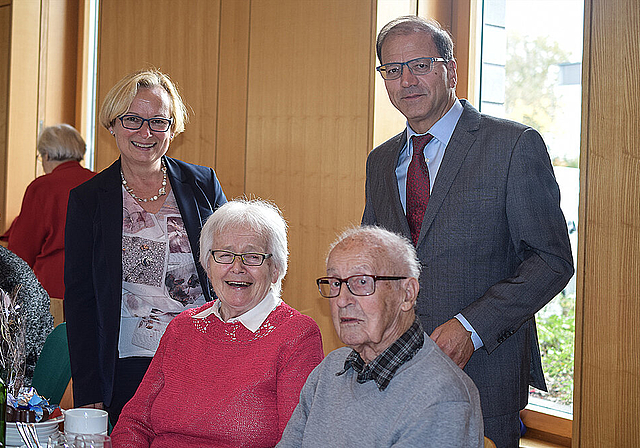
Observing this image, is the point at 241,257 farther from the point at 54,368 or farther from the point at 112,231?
the point at 54,368

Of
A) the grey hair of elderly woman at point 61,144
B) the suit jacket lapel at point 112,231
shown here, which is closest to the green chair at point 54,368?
the suit jacket lapel at point 112,231

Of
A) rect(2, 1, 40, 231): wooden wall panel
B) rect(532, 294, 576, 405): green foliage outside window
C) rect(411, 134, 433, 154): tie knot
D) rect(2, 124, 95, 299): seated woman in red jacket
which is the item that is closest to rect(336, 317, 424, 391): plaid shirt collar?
rect(411, 134, 433, 154): tie knot

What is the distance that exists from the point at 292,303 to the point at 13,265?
1514 millimetres

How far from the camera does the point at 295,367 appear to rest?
1999 millimetres

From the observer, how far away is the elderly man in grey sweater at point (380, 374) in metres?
1.46

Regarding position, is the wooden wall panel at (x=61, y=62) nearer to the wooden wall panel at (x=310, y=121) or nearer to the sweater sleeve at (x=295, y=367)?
the wooden wall panel at (x=310, y=121)

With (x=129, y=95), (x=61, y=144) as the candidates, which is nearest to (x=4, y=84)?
(x=61, y=144)

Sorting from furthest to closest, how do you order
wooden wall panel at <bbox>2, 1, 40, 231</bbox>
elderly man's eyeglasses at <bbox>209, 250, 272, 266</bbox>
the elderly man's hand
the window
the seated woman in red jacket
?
wooden wall panel at <bbox>2, 1, 40, 231</bbox> < the seated woman in red jacket < the window < elderly man's eyeglasses at <bbox>209, 250, 272, 266</bbox> < the elderly man's hand

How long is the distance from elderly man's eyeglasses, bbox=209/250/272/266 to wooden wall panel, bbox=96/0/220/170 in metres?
2.10

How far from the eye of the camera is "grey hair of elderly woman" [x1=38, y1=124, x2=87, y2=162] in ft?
14.9

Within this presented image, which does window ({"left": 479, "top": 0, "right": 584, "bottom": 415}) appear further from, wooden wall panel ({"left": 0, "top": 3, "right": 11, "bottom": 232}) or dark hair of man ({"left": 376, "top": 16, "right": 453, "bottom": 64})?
wooden wall panel ({"left": 0, "top": 3, "right": 11, "bottom": 232})

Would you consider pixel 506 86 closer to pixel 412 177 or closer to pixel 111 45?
pixel 412 177

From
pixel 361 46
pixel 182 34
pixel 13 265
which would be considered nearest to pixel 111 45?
pixel 182 34

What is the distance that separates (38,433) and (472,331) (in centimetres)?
108
